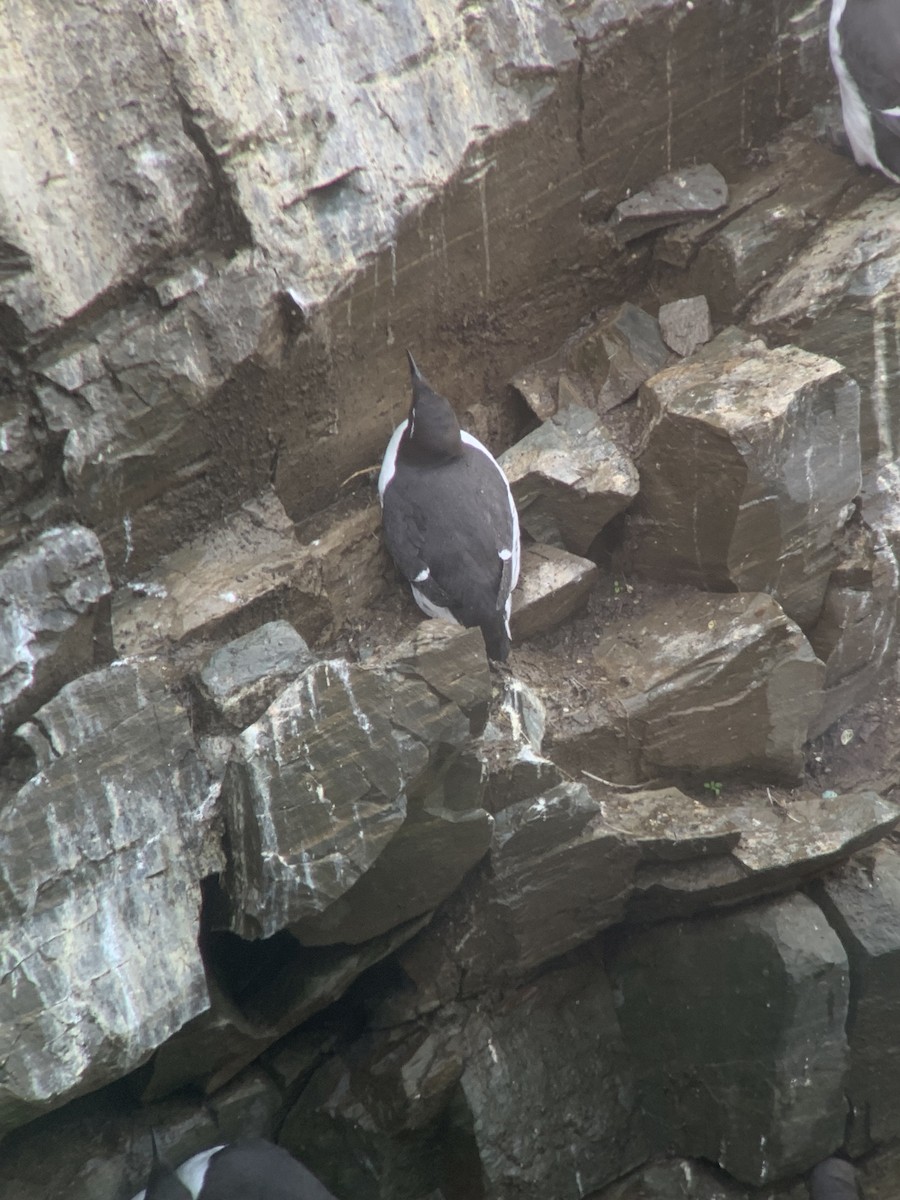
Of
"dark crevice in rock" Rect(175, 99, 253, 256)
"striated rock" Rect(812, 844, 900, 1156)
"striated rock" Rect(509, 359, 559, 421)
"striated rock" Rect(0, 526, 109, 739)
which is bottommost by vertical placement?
"striated rock" Rect(812, 844, 900, 1156)

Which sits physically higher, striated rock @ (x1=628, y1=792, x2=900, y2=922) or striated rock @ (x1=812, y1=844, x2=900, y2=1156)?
striated rock @ (x1=628, y1=792, x2=900, y2=922)

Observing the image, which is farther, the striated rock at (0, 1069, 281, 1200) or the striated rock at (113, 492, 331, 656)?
the striated rock at (113, 492, 331, 656)

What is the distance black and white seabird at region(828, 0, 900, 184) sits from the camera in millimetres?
4828

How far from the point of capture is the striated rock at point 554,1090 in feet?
13.5

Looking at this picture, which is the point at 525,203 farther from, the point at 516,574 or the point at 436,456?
the point at 516,574

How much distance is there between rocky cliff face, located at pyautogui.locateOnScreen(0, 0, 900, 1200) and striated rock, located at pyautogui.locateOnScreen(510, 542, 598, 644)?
24 mm

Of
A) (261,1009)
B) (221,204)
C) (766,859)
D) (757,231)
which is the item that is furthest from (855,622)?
(221,204)

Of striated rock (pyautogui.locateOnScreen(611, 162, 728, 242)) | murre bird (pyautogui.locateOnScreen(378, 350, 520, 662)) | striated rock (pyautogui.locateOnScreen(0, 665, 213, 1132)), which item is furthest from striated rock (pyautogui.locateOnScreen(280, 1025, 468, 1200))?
striated rock (pyautogui.locateOnScreen(611, 162, 728, 242))

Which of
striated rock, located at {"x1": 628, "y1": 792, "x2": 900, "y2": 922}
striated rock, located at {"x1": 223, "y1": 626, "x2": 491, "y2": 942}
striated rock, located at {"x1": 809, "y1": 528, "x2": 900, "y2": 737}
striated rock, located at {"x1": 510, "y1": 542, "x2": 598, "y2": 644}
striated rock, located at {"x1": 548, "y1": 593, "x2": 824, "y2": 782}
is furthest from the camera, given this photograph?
striated rock, located at {"x1": 809, "y1": 528, "x2": 900, "y2": 737}

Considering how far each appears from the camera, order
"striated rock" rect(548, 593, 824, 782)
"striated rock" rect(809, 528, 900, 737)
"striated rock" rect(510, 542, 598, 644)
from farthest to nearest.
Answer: "striated rock" rect(809, 528, 900, 737) → "striated rock" rect(510, 542, 598, 644) → "striated rock" rect(548, 593, 824, 782)

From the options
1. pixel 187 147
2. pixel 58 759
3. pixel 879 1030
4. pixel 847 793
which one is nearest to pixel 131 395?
pixel 187 147

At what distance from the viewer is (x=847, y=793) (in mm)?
4723

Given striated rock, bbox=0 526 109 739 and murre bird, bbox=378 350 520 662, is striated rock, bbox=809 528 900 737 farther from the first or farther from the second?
striated rock, bbox=0 526 109 739

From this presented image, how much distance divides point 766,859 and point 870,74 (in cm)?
309
